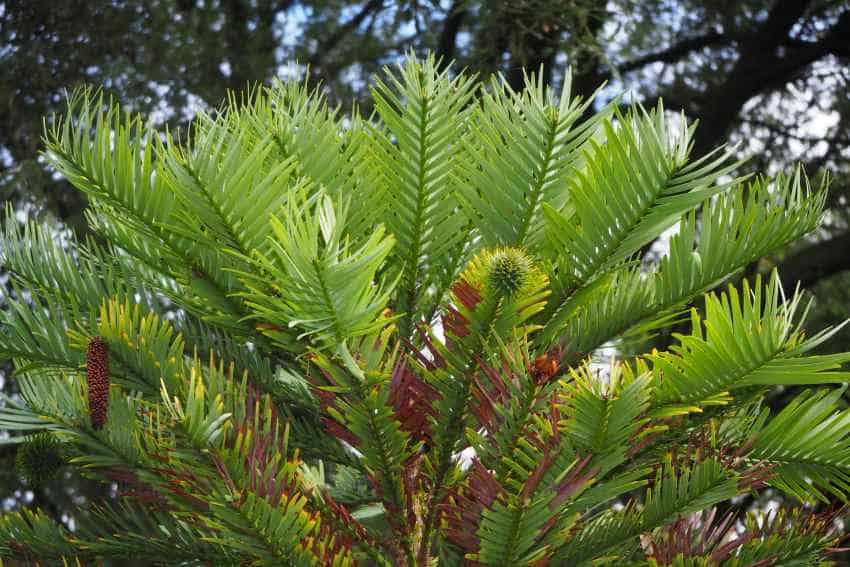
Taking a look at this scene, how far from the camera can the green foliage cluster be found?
177 centimetres

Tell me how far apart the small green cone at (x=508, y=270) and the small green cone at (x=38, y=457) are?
1.24 metres

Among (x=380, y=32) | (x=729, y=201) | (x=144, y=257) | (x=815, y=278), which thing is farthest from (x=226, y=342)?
(x=380, y=32)

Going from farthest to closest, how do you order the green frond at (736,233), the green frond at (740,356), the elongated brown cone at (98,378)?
the green frond at (736,233)
the elongated brown cone at (98,378)
the green frond at (740,356)

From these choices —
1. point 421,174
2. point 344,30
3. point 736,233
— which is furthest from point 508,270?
point 344,30

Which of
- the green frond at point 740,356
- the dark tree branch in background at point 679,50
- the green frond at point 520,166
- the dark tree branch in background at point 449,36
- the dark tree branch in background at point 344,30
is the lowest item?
the green frond at point 740,356

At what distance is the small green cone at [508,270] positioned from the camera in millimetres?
1771

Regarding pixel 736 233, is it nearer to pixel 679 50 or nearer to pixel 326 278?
pixel 326 278

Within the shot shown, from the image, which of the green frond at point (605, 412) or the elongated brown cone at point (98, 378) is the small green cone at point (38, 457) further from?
the green frond at point (605, 412)

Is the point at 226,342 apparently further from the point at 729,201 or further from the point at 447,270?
the point at 729,201

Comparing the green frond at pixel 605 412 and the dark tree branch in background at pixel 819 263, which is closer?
the green frond at pixel 605 412

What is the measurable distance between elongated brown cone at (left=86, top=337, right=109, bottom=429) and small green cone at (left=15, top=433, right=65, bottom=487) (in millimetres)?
599

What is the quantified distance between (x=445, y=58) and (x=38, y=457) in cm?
413

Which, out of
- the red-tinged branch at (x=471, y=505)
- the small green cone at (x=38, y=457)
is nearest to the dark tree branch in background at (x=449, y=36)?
the small green cone at (x=38, y=457)

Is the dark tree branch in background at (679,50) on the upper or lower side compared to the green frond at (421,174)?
upper
